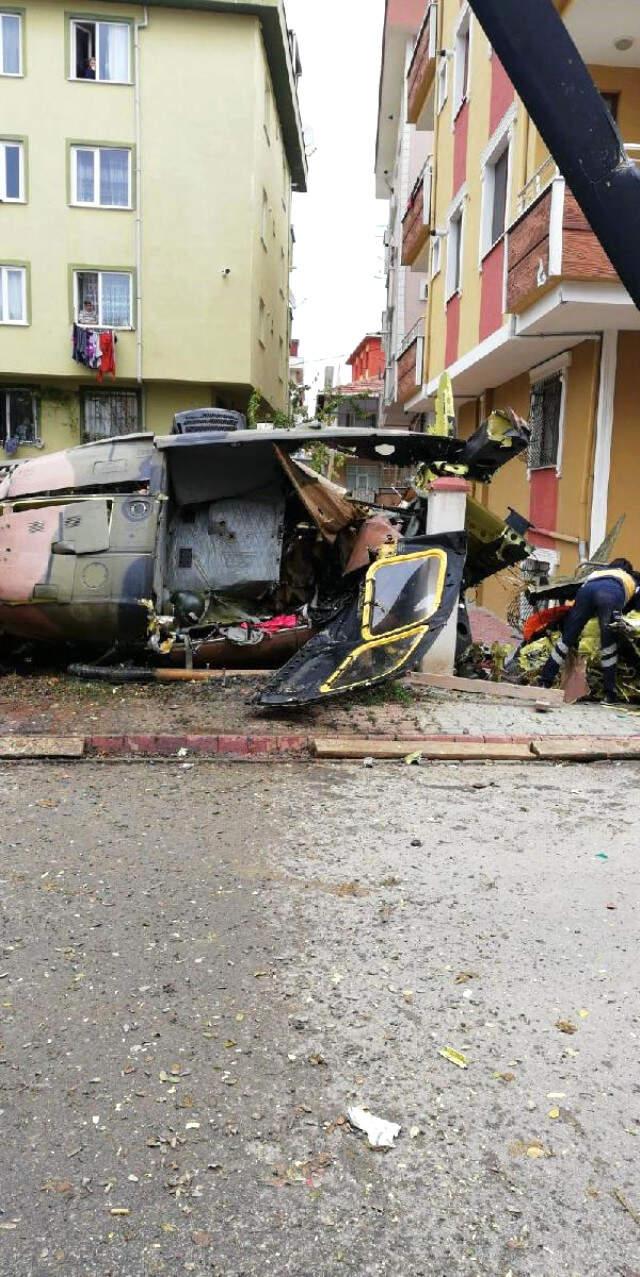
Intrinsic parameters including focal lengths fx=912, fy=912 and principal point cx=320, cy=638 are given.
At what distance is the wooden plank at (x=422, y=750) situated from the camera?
262 inches

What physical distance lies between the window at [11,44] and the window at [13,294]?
4.40 meters

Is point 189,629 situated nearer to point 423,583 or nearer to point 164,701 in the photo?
point 164,701

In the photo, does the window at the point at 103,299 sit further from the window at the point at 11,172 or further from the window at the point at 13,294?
the window at the point at 11,172

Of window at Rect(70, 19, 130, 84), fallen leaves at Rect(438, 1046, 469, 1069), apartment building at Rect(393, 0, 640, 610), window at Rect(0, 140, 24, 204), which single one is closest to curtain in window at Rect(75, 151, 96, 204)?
window at Rect(0, 140, 24, 204)

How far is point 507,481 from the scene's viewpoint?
49.1ft

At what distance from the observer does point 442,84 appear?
18.1 m

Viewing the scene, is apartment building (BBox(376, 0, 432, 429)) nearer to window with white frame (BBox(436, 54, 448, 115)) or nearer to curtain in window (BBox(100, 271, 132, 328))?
window with white frame (BBox(436, 54, 448, 115))

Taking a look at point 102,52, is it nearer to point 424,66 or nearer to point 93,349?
point 93,349

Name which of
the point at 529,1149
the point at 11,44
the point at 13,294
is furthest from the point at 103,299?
the point at 529,1149

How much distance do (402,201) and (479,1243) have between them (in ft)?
98.9

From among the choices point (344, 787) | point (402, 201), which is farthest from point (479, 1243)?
point (402, 201)

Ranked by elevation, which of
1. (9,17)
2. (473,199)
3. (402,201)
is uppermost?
(9,17)

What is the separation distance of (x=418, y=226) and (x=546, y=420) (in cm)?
894

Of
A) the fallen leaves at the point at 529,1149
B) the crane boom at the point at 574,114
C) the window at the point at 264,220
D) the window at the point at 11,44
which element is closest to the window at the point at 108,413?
the window at the point at 264,220
